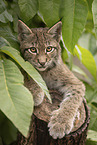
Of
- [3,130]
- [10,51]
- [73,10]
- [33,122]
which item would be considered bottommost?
[3,130]

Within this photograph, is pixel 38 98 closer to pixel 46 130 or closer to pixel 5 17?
pixel 46 130

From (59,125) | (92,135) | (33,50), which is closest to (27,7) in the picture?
(33,50)

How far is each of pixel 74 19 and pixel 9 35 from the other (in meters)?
0.34

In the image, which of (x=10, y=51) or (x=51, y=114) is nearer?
(x=10, y=51)

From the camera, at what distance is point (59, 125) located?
827mm

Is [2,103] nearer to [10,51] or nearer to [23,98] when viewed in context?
[23,98]

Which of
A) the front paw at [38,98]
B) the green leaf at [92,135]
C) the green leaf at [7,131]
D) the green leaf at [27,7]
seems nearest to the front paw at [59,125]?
the front paw at [38,98]

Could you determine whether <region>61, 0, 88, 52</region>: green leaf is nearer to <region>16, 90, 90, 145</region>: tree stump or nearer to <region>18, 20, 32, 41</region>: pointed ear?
<region>18, 20, 32, 41</region>: pointed ear

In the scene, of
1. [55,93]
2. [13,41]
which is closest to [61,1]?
[13,41]

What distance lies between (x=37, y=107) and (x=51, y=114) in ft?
0.32

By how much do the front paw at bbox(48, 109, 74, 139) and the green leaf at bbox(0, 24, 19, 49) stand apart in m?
0.42

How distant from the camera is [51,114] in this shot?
2.89 feet

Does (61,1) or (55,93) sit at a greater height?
(61,1)

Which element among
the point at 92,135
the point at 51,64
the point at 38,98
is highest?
the point at 51,64
